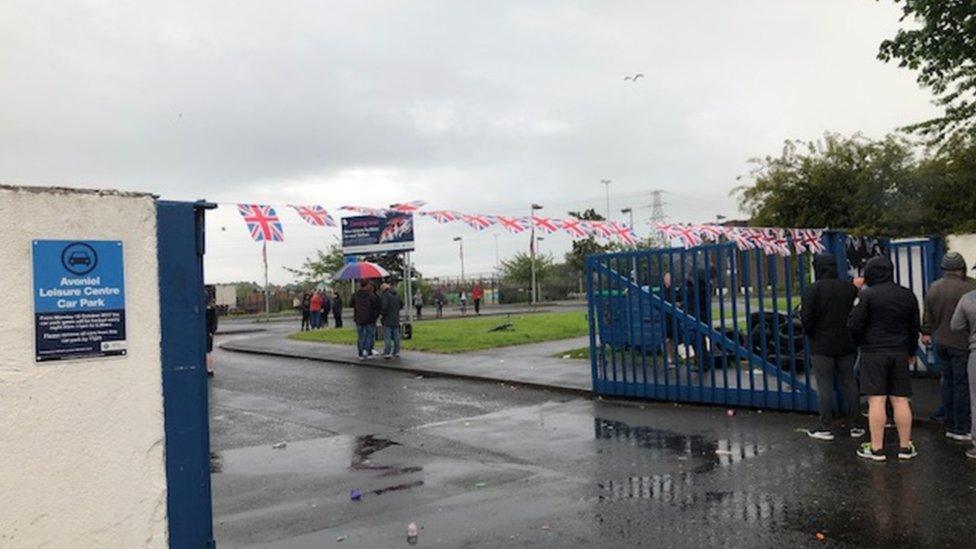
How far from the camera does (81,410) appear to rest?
3721 mm

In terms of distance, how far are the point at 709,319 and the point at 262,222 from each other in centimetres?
627

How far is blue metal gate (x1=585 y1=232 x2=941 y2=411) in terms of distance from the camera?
9328 mm

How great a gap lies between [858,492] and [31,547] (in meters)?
5.63

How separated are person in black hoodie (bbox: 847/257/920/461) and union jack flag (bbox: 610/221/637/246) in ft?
25.3

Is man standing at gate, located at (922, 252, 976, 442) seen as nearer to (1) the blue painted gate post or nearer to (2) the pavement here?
(2) the pavement

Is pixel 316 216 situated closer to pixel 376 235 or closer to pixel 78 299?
pixel 78 299

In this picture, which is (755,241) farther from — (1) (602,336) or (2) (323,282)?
(2) (323,282)

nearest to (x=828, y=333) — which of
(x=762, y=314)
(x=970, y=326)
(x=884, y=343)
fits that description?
(x=884, y=343)

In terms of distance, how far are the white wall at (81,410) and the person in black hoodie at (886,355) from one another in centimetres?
602

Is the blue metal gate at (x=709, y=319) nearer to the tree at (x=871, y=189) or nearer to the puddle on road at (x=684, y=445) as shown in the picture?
the puddle on road at (x=684, y=445)

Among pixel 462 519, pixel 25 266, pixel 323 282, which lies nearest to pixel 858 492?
pixel 462 519

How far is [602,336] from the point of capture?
11117 millimetres

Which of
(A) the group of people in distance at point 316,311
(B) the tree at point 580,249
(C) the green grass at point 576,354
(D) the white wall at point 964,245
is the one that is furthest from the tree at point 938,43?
(B) the tree at point 580,249

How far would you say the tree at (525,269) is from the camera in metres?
61.9
